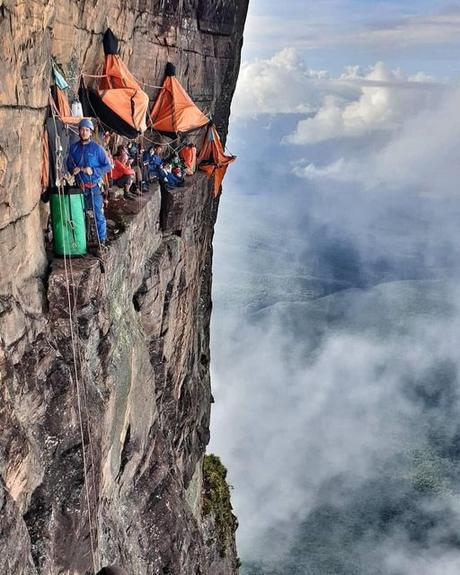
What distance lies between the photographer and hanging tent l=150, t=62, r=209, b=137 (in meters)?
21.3

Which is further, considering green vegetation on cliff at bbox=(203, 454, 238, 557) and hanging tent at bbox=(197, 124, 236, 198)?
green vegetation on cliff at bbox=(203, 454, 238, 557)

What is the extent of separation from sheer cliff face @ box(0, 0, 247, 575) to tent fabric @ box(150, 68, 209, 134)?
0.66m

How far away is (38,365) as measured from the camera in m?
10.8

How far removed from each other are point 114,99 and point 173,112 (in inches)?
187

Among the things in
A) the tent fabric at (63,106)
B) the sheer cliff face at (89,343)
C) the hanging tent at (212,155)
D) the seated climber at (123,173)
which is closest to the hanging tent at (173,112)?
the sheer cliff face at (89,343)

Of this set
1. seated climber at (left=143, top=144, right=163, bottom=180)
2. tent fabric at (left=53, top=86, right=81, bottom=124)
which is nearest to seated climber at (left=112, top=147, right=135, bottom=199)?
seated climber at (left=143, top=144, right=163, bottom=180)

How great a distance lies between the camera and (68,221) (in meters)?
12.0

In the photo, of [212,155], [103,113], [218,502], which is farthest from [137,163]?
[218,502]

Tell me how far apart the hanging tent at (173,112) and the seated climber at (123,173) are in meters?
4.23

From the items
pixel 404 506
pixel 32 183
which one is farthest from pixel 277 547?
pixel 32 183

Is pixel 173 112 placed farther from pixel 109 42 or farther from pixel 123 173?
pixel 123 173

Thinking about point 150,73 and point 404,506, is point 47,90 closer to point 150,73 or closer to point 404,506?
point 150,73

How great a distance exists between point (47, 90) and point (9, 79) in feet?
7.36

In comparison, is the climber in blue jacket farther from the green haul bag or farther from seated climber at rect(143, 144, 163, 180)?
seated climber at rect(143, 144, 163, 180)
